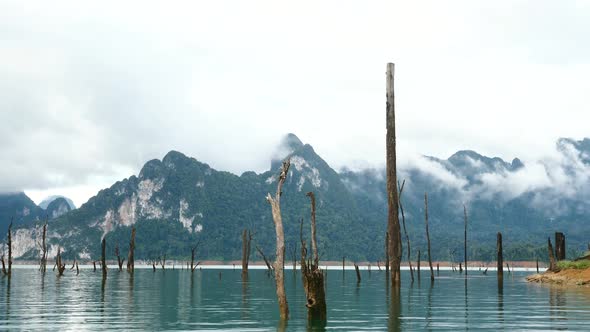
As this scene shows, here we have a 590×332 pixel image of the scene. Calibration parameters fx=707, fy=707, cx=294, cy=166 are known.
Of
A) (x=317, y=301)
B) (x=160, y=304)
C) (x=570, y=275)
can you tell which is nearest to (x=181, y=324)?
(x=317, y=301)

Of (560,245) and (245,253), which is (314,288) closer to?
(560,245)

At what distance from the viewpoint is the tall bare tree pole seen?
23.5 meters

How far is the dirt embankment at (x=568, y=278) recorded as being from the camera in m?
50.3

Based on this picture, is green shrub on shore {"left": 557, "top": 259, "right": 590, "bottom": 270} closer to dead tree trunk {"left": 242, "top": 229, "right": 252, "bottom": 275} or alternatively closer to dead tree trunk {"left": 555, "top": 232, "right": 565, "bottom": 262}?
dead tree trunk {"left": 555, "top": 232, "right": 565, "bottom": 262}

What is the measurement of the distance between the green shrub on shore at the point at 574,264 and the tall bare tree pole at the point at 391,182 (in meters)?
35.5

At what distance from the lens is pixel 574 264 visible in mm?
56719

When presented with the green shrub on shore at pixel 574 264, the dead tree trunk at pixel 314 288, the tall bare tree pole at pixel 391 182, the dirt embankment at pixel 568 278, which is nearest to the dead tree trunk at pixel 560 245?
the dirt embankment at pixel 568 278

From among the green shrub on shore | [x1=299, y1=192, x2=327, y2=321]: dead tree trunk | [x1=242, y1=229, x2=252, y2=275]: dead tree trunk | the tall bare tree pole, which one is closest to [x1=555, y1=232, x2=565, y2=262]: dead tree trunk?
the green shrub on shore

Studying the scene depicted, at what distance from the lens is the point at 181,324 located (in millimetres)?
21828

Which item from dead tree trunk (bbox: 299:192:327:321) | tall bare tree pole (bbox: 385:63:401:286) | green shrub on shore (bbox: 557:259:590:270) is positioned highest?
tall bare tree pole (bbox: 385:63:401:286)

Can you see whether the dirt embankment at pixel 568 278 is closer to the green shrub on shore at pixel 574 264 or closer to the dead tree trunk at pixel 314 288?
the green shrub on shore at pixel 574 264

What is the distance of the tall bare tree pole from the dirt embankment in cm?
3024

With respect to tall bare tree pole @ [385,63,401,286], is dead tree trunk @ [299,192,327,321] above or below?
below

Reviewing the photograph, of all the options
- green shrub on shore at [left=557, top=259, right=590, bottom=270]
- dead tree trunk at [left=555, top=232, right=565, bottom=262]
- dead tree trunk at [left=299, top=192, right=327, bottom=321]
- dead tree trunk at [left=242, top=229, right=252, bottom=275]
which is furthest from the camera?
dead tree trunk at [left=242, top=229, right=252, bottom=275]
